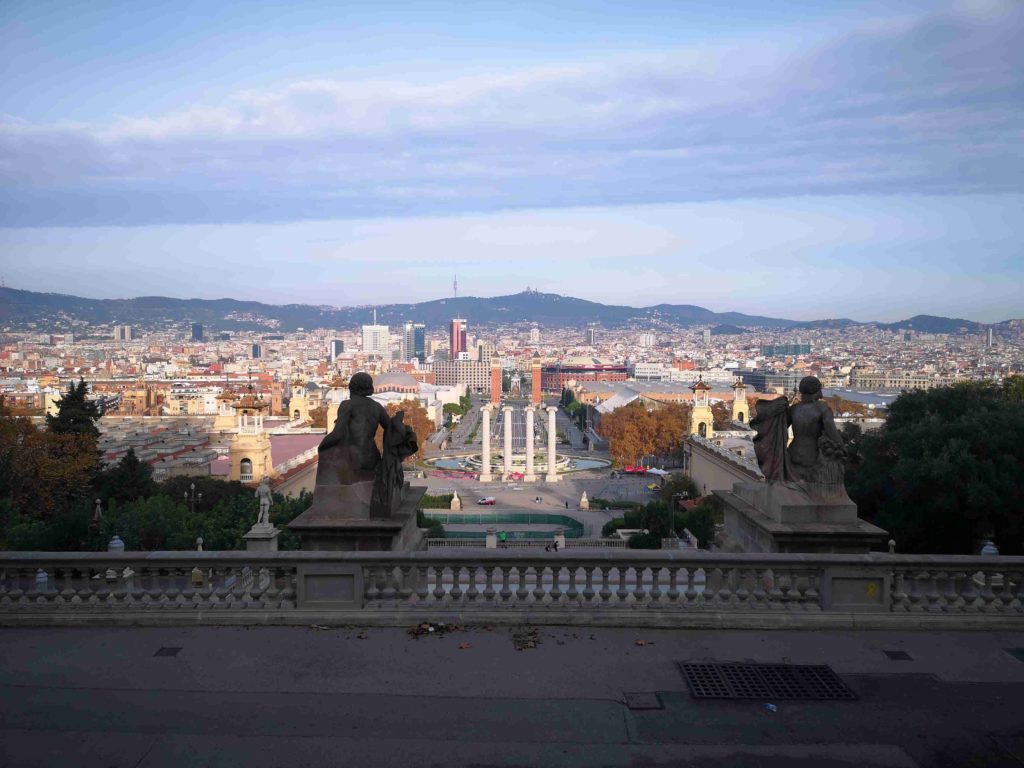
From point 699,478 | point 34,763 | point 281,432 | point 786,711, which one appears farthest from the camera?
point 281,432

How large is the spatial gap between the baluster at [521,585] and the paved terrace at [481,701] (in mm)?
358

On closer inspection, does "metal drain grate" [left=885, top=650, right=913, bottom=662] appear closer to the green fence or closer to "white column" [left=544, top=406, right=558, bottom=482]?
the green fence

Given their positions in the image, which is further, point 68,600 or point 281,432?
point 281,432

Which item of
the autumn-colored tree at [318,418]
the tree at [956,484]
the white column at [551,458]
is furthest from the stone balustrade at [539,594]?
the autumn-colored tree at [318,418]

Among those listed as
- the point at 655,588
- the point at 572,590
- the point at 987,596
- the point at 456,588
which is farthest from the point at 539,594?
the point at 987,596

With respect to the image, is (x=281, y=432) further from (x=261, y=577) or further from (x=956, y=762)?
(x=956, y=762)

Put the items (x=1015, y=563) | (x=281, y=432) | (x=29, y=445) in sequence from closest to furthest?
(x=1015, y=563) < (x=29, y=445) < (x=281, y=432)

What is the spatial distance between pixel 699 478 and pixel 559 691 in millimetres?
42450

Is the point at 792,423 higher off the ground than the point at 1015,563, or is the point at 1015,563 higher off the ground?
the point at 792,423

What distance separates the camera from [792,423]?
6840mm

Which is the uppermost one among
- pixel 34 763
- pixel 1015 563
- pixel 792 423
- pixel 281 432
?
pixel 792 423

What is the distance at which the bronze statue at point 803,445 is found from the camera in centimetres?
666

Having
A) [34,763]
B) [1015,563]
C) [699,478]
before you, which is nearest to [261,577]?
[34,763]

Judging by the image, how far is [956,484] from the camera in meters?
16.7
